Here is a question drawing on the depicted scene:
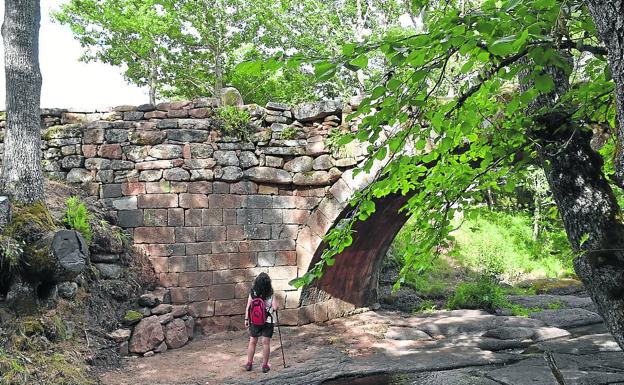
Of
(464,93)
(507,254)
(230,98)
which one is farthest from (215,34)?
(464,93)

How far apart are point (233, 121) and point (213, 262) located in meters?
2.28

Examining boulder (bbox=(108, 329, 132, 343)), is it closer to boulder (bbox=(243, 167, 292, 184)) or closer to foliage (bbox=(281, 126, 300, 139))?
boulder (bbox=(243, 167, 292, 184))

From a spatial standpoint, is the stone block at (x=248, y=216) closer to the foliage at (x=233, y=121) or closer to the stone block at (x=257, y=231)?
the stone block at (x=257, y=231)

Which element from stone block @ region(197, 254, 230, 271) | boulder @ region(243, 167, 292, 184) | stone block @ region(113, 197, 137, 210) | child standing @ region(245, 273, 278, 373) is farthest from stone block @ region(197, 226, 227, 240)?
child standing @ region(245, 273, 278, 373)

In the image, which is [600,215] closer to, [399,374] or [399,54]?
[399,54]

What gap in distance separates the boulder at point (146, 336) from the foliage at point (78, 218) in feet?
4.49

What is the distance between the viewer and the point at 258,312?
20.6 ft

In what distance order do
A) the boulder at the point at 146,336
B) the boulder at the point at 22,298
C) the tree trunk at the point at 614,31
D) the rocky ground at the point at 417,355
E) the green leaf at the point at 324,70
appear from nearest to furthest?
the tree trunk at the point at 614,31, the green leaf at the point at 324,70, the boulder at the point at 22,298, the rocky ground at the point at 417,355, the boulder at the point at 146,336

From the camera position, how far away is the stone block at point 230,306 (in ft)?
25.8

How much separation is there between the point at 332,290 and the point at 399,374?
3624mm

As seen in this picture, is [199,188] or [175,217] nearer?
[175,217]

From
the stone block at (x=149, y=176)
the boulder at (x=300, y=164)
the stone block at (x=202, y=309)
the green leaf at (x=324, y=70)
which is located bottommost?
the stone block at (x=202, y=309)

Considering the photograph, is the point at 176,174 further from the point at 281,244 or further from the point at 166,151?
the point at 281,244

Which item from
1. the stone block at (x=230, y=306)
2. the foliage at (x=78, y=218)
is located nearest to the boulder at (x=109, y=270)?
the foliage at (x=78, y=218)
